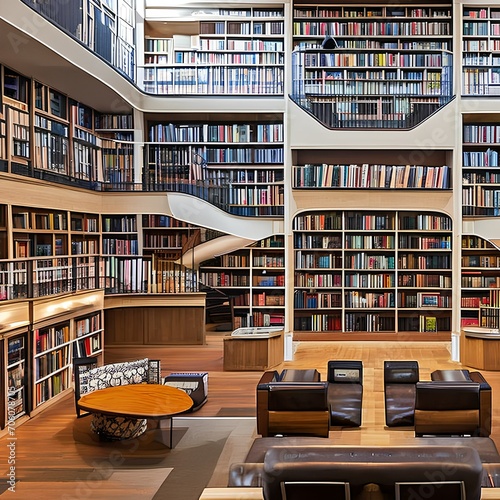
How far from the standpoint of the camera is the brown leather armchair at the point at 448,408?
563 centimetres

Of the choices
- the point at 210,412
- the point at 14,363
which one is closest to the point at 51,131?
the point at 14,363

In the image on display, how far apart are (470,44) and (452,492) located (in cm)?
1086

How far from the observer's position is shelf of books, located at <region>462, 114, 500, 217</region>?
11.2 meters

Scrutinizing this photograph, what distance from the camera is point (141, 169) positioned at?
9.88 m

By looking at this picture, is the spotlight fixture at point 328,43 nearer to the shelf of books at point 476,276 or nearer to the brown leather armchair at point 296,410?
the shelf of books at point 476,276

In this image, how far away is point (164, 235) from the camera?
39.0 ft

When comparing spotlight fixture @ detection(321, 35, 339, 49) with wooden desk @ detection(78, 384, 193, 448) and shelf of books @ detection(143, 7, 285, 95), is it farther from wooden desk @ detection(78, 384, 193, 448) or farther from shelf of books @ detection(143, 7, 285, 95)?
wooden desk @ detection(78, 384, 193, 448)

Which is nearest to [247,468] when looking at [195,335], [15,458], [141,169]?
[15,458]

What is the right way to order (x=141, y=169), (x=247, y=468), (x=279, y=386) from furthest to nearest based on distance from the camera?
(x=141, y=169) → (x=279, y=386) → (x=247, y=468)

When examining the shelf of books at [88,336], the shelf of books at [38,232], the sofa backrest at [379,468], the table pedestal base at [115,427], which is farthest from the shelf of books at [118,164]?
the sofa backrest at [379,468]

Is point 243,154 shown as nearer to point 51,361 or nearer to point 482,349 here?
point 482,349

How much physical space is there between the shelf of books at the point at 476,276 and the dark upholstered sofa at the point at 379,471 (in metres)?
10.6

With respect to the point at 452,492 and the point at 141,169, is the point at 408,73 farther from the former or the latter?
the point at 452,492

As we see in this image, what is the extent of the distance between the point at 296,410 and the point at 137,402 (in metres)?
1.53
